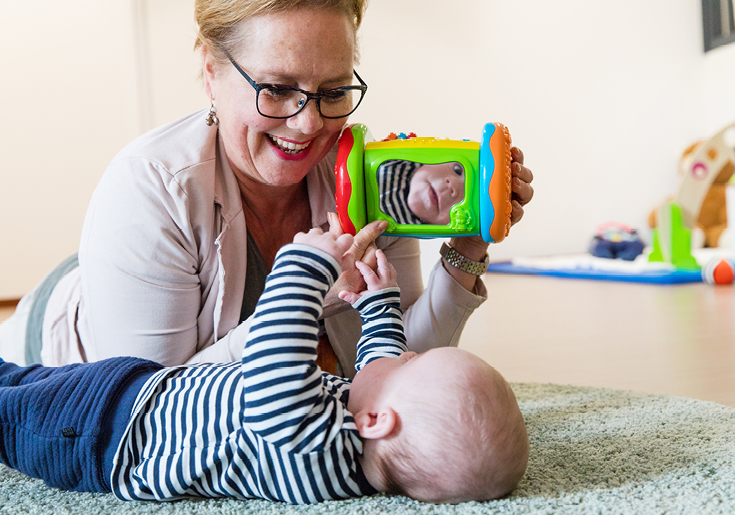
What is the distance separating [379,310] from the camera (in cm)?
103

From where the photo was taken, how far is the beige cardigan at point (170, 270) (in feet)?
3.51

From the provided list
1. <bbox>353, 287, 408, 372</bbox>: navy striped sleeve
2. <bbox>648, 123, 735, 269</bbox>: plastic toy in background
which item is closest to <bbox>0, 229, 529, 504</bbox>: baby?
<bbox>353, 287, 408, 372</bbox>: navy striped sleeve

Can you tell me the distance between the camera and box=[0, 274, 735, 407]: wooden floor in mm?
1492

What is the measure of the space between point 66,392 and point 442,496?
0.49m

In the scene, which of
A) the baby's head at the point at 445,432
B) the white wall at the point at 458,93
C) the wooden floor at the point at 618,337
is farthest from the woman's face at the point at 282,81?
the white wall at the point at 458,93

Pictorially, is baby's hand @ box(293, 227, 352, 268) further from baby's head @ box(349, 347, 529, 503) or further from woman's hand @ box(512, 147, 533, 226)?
woman's hand @ box(512, 147, 533, 226)

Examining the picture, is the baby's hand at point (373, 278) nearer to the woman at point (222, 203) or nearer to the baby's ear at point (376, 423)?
the woman at point (222, 203)

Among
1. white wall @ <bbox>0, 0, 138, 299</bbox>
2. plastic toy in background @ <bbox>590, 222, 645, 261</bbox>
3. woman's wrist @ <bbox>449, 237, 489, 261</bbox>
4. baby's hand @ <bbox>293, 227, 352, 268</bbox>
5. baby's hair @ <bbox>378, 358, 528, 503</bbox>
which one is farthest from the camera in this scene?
plastic toy in background @ <bbox>590, 222, 645, 261</bbox>

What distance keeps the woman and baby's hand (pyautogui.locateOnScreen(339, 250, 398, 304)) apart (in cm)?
2

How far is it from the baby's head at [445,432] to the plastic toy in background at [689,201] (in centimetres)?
302

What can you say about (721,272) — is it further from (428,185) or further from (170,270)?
(170,270)

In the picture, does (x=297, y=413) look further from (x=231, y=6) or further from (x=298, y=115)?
(x=231, y=6)

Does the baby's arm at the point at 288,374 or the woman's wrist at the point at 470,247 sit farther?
the woman's wrist at the point at 470,247

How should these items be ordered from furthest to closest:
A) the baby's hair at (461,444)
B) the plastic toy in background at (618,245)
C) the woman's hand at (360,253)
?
the plastic toy in background at (618,245) < the woman's hand at (360,253) < the baby's hair at (461,444)
